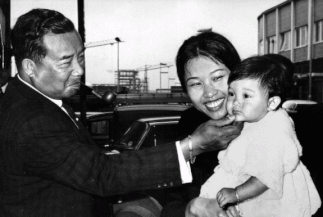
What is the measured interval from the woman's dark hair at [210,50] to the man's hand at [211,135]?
47 cm

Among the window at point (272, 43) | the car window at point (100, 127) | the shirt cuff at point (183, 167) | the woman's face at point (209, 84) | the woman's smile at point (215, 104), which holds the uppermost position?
the window at point (272, 43)

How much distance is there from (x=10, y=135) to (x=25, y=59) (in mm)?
393

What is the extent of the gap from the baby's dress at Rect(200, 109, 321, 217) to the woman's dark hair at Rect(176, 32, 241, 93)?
1.37 feet

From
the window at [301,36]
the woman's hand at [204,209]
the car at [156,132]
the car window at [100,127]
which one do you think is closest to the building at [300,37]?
the window at [301,36]

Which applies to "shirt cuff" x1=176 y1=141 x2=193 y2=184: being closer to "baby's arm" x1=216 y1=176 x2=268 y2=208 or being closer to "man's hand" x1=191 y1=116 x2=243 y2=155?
"man's hand" x1=191 y1=116 x2=243 y2=155

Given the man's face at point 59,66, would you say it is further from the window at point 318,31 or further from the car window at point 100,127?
the window at point 318,31

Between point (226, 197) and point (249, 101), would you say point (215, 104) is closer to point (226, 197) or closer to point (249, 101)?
point (249, 101)

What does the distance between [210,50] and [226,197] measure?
85 centimetres

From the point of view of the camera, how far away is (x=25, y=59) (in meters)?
1.83

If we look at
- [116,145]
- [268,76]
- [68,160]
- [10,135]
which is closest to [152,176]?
[68,160]

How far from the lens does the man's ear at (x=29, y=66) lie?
6.00ft

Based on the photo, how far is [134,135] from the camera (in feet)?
17.0

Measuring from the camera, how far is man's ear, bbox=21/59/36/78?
1830 mm

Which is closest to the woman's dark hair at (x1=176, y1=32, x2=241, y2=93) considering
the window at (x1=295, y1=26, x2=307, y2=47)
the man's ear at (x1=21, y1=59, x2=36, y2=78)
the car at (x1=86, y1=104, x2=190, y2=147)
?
the man's ear at (x1=21, y1=59, x2=36, y2=78)
